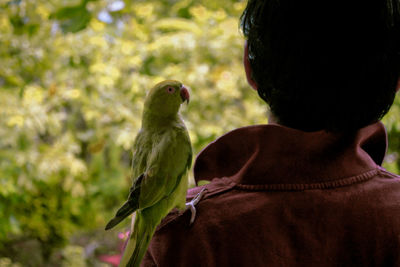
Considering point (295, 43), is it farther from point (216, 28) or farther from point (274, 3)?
point (216, 28)

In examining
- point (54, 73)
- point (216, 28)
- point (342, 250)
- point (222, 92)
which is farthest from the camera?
point (54, 73)

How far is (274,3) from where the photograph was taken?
0.48 m

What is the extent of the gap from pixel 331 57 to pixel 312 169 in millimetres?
144

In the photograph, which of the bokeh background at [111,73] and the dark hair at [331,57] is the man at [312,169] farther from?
the bokeh background at [111,73]

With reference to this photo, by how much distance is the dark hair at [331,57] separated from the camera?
454 mm

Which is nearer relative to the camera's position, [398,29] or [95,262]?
[398,29]

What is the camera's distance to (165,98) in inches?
20.3

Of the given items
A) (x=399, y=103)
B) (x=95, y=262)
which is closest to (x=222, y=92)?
(x=399, y=103)

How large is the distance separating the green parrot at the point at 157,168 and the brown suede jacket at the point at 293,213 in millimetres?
31

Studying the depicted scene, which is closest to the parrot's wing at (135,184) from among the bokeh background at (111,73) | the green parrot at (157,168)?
→ the green parrot at (157,168)

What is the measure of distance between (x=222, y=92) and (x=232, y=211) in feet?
4.54

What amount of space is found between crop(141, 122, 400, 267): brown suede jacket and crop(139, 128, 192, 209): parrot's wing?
Result: 46 millimetres

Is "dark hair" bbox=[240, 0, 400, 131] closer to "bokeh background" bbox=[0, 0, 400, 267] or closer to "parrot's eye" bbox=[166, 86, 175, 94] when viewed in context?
"parrot's eye" bbox=[166, 86, 175, 94]

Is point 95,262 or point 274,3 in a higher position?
point 274,3
